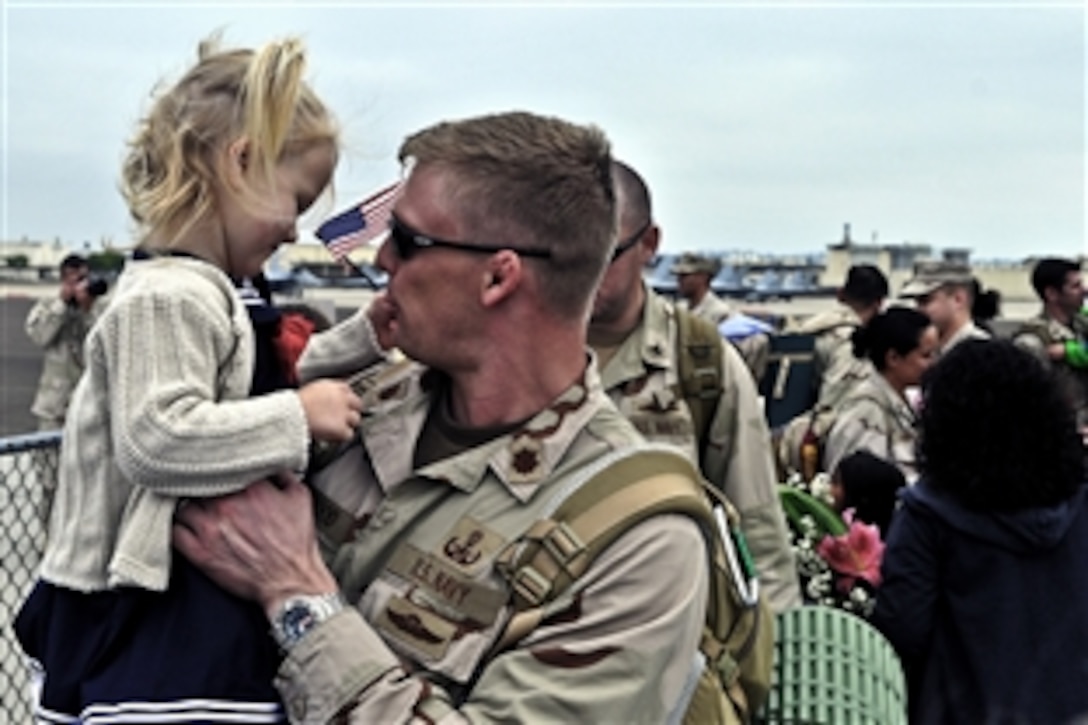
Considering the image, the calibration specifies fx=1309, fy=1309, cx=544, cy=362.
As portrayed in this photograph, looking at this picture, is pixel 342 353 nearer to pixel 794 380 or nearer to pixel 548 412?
pixel 548 412

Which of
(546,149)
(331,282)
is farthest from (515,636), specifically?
(331,282)

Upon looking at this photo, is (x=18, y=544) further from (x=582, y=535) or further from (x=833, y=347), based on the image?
(x=833, y=347)

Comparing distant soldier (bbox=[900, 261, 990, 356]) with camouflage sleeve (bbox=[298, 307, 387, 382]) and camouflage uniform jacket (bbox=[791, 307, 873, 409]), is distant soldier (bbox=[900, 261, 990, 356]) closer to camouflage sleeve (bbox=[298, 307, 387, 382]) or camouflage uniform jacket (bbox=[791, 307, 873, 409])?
camouflage uniform jacket (bbox=[791, 307, 873, 409])

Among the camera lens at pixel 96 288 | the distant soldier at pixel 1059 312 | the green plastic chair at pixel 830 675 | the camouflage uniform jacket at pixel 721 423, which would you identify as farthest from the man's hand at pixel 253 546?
the camera lens at pixel 96 288

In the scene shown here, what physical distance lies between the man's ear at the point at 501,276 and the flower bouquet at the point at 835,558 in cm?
209

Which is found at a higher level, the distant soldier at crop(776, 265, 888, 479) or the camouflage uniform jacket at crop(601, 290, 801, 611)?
the camouflage uniform jacket at crop(601, 290, 801, 611)

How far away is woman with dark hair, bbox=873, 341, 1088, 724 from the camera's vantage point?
11.5ft

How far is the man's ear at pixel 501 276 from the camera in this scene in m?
1.98

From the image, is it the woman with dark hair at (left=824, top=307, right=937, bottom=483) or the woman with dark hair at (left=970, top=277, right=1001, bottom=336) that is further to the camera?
the woman with dark hair at (left=970, top=277, right=1001, bottom=336)

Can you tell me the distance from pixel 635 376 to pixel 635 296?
11.7 inches

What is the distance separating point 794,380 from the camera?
9.36m

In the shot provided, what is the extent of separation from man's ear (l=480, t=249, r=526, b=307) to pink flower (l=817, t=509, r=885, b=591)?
219 centimetres

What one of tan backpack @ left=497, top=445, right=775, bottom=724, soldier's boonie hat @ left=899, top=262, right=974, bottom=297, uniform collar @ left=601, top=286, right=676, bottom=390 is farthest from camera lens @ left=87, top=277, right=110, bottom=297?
tan backpack @ left=497, top=445, right=775, bottom=724

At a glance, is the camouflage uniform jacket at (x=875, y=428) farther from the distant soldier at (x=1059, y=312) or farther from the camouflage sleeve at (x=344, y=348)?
the camouflage sleeve at (x=344, y=348)
